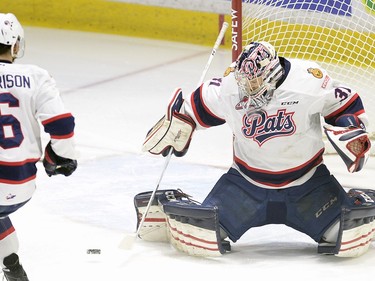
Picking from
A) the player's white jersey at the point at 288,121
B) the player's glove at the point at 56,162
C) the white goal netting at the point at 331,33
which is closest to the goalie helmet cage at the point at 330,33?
the white goal netting at the point at 331,33

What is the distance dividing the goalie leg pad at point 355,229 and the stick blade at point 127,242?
0.70m

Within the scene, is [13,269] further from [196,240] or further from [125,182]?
[125,182]

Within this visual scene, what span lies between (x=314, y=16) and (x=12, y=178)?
2.61 meters

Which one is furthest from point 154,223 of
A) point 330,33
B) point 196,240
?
point 330,33

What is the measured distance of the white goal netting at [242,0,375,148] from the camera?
570 centimetres

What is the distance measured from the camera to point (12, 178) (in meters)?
3.63

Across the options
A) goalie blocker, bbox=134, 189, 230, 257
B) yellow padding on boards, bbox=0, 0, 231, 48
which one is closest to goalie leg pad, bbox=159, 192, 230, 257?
goalie blocker, bbox=134, 189, 230, 257

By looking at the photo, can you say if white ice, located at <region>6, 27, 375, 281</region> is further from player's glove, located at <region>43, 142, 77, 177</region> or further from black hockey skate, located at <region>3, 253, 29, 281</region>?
player's glove, located at <region>43, 142, 77, 177</region>

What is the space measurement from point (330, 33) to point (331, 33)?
0.12 ft

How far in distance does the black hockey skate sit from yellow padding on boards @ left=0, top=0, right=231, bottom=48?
4410 millimetres

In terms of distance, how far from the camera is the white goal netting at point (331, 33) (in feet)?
18.7

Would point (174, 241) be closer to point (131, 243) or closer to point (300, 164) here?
point (131, 243)

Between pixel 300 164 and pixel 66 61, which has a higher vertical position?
pixel 300 164

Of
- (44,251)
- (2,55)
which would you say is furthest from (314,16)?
(2,55)
